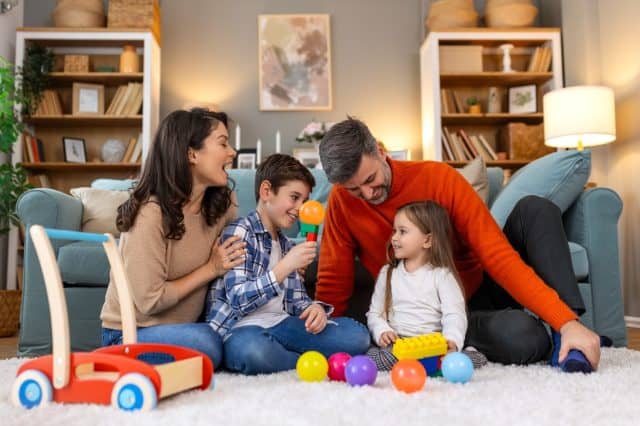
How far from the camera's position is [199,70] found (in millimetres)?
4828

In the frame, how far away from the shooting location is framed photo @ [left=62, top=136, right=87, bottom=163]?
14.6 ft

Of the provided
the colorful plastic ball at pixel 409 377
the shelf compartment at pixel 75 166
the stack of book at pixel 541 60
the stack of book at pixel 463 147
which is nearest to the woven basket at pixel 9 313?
the shelf compartment at pixel 75 166

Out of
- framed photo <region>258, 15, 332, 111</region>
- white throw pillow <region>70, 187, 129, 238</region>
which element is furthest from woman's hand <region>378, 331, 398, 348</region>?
framed photo <region>258, 15, 332, 111</region>

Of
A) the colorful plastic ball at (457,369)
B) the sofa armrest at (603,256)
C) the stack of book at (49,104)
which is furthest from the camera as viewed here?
the stack of book at (49,104)

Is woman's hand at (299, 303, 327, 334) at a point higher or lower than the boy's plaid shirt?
lower

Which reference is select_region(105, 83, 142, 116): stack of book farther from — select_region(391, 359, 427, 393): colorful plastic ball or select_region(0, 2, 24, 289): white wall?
select_region(391, 359, 427, 393): colorful plastic ball

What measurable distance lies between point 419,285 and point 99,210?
5.23 feet

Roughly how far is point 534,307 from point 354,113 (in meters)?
3.50

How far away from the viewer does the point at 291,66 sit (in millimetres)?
4836

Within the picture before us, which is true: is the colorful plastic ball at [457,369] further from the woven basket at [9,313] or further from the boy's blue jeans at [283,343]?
the woven basket at [9,313]

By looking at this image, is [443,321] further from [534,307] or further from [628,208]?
[628,208]

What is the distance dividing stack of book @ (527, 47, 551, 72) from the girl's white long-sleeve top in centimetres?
341

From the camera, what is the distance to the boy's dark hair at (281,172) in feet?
5.67

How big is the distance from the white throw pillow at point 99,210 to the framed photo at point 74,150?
1890 mm
